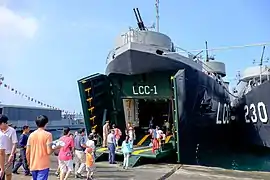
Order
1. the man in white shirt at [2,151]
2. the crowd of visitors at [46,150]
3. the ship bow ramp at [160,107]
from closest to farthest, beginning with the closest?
the crowd of visitors at [46,150], the man in white shirt at [2,151], the ship bow ramp at [160,107]

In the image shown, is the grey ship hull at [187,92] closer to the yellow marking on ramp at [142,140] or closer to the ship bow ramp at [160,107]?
the ship bow ramp at [160,107]

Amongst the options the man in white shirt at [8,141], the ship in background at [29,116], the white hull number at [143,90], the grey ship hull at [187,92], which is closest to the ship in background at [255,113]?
the grey ship hull at [187,92]

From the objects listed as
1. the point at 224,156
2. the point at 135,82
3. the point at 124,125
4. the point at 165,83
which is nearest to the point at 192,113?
the point at 165,83

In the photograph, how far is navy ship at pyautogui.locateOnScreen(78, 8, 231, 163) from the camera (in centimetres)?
1204

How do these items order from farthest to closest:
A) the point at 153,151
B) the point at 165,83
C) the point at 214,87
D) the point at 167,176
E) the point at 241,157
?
the point at 241,157, the point at 214,87, the point at 165,83, the point at 153,151, the point at 167,176

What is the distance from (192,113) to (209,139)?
2.77 metres

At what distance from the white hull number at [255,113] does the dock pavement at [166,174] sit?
4.72m

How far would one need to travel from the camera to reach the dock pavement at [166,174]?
9.39 meters

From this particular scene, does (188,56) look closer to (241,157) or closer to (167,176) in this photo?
(167,176)

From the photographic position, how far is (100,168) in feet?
37.0

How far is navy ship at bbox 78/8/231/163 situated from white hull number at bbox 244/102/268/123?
1.77 m

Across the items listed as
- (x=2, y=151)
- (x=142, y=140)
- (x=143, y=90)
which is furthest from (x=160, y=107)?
(x=2, y=151)

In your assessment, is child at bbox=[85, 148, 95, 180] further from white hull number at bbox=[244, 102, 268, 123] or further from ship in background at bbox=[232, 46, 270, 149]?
white hull number at bbox=[244, 102, 268, 123]

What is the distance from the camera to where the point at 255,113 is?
16.3 m
